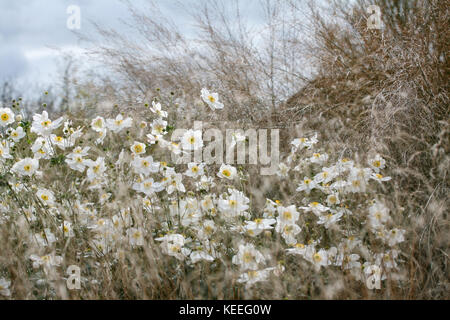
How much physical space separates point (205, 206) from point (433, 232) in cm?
96

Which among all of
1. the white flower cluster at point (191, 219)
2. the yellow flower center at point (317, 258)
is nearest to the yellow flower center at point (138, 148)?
the white flower cluster at point (191, 219)

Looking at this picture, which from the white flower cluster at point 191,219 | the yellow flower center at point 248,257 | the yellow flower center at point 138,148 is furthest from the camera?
the yellow flower center at point 138,148

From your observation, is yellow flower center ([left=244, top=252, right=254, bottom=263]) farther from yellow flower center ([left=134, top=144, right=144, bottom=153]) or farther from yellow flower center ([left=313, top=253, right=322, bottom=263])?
yellow flower center ([left=134, top=144, right=144, bottom=153])

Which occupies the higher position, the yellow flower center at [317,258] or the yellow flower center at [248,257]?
the yellow flower center at [248,257]

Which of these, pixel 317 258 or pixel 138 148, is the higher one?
pixel 138 148

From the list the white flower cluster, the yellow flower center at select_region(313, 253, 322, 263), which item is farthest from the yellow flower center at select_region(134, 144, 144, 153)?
the yellow flower center at select_region(313, 253, 322, 263)

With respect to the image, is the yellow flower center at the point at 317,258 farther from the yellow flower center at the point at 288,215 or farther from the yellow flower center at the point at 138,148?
the yellow flower center at the point at 138,148

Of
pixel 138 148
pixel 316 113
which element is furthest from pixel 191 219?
pixel 316 113

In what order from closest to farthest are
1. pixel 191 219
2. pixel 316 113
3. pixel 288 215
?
pixel 288 215, pixel 191 219, pixel 316 113

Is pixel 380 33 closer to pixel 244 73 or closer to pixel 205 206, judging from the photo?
pixel 244 73

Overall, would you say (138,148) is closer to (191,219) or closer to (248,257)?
(191,219)

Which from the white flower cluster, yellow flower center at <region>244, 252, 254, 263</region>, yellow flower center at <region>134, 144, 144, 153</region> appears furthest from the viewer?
yellow flower center at <region>134, 144, 144, 153</region>

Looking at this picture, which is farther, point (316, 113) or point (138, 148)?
point (316, 113)
